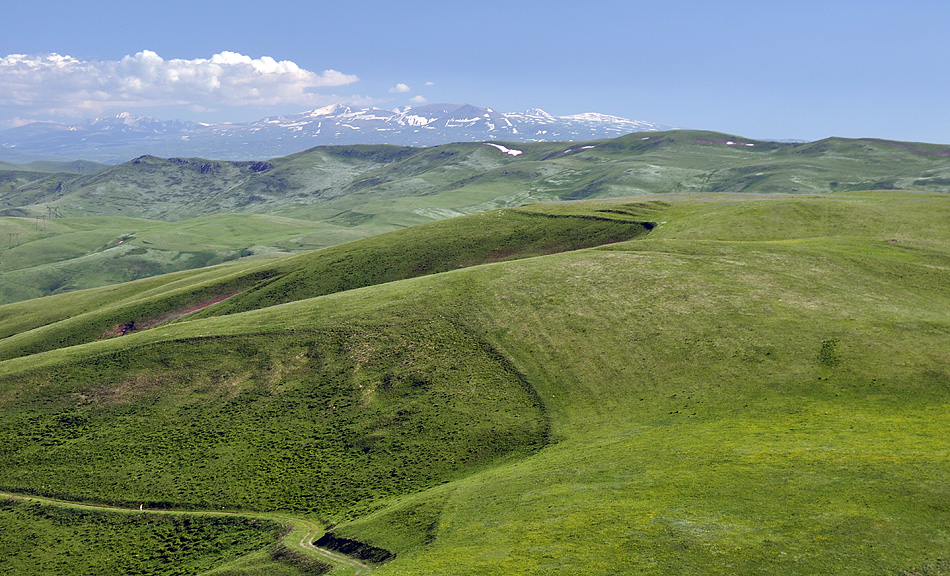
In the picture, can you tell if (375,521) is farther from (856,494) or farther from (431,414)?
(856,494)

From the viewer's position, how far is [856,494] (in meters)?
34.2

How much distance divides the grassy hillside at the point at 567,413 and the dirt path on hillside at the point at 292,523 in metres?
1.11

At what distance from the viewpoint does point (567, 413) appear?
5666 centimetres

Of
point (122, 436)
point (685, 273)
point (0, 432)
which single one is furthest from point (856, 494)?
point (0, 432)

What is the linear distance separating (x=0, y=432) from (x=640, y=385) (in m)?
68.9

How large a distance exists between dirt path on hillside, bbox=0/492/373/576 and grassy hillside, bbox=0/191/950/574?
43.8 inches

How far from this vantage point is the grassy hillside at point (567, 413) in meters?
34.1

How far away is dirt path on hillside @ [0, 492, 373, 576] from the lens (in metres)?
39.5

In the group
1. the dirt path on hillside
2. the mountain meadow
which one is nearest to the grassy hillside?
the mountain meadow

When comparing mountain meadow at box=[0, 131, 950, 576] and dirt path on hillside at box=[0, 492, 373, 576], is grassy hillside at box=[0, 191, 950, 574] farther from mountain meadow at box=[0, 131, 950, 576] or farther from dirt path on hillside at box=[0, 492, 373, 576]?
dirt path on hillside at box=[0, 492, 373, 576]

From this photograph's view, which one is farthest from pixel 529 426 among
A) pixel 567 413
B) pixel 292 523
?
pixel 292 523

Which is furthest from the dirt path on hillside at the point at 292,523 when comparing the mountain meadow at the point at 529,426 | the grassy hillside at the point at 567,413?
the grassy hillside at the point at 567,413

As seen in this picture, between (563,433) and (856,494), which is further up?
(856,494)

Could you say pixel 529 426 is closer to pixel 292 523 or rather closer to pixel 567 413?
pixel 567 413
